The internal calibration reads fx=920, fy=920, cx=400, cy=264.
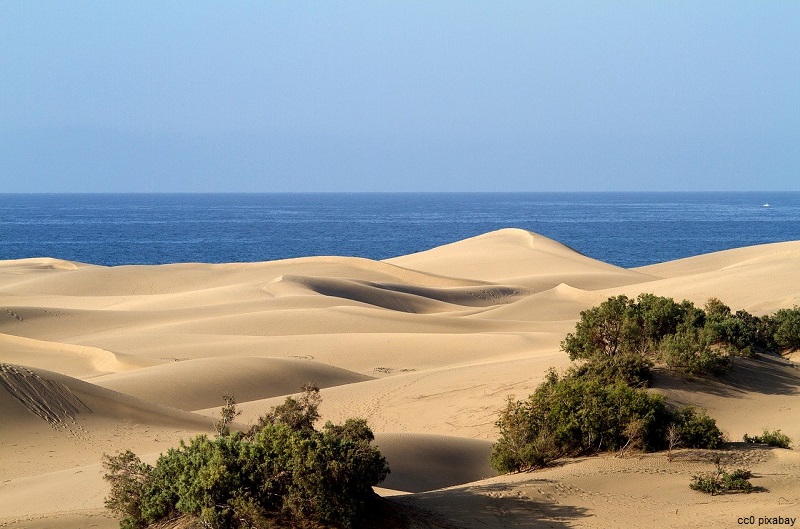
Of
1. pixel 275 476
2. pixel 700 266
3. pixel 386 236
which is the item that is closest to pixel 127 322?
pixel 275 476

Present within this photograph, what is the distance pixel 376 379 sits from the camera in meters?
20.2

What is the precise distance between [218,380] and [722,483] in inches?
465

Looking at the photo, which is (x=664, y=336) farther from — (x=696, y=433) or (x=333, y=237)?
(x=333, y=237)

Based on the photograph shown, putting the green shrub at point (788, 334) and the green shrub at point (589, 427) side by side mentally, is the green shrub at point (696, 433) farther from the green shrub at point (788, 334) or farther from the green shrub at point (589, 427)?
the green shrub at point (788, 334)

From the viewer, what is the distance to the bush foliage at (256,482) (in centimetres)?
768

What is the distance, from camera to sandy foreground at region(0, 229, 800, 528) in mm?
9461

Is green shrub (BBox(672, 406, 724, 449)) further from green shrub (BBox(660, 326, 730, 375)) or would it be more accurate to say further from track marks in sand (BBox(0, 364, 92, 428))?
track marks in sand (BBox(0, 364, 92, 428))

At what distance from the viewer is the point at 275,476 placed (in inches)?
309

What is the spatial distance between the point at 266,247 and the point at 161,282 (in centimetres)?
3589

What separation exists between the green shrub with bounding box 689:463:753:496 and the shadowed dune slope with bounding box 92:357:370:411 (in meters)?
10.7

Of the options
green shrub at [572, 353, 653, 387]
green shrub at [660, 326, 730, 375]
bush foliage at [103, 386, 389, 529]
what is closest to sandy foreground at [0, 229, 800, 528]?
green shrub at [660, 326, 730, 375]

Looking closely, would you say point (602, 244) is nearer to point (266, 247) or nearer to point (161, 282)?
point (266, 247)

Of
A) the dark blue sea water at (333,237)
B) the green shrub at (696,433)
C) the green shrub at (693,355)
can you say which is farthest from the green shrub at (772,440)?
the dark blue sea water at (333,237)

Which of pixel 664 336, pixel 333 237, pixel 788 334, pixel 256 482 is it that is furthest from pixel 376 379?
pixel 333 237
